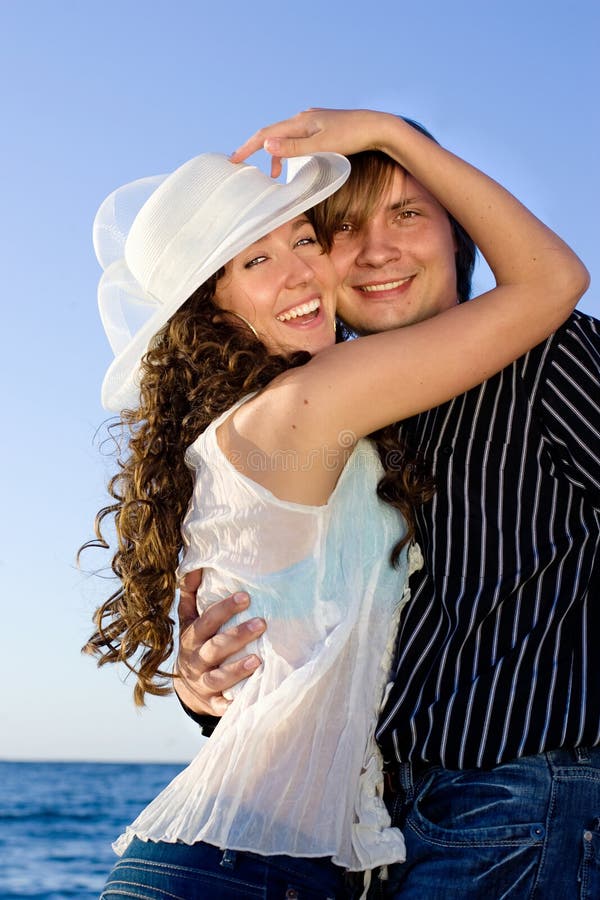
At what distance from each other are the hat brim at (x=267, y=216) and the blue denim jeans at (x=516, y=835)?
5.11ft

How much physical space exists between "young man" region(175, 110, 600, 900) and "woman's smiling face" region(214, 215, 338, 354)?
0.28m

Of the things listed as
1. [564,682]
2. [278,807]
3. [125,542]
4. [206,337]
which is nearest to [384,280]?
[206,337]

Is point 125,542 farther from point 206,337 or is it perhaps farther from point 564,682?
point 564,682

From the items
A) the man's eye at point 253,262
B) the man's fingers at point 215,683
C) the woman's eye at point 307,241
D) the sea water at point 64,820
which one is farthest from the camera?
the sea water at point 64,820

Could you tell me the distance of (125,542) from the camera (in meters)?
3.69

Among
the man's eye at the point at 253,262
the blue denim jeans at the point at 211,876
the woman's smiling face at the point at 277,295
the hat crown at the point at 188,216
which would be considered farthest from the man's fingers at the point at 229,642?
the man's eye at the point at 253,262

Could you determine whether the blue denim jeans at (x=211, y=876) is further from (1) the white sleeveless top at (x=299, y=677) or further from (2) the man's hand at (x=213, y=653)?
(2) the man's hand at (x=213, y=653)

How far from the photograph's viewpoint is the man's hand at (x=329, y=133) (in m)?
3.24

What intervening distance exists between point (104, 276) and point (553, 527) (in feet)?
5.68

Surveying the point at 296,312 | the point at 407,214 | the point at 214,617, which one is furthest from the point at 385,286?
the point at 214,617

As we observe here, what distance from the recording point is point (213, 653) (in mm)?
3012

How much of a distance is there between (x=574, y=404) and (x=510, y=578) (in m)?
0.52

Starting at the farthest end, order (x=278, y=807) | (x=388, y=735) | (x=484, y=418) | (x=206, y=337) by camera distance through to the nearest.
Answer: (x=206, y=337) → (x=484, y=418) → (x=388, y=735) → (x=278, y=807)

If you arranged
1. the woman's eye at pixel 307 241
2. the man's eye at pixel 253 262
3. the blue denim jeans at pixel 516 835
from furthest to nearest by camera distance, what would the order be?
the woman's eye at pixel 307 241, the man's eye at pixel 253 262, the blue denim jeans at pixel 516 835
